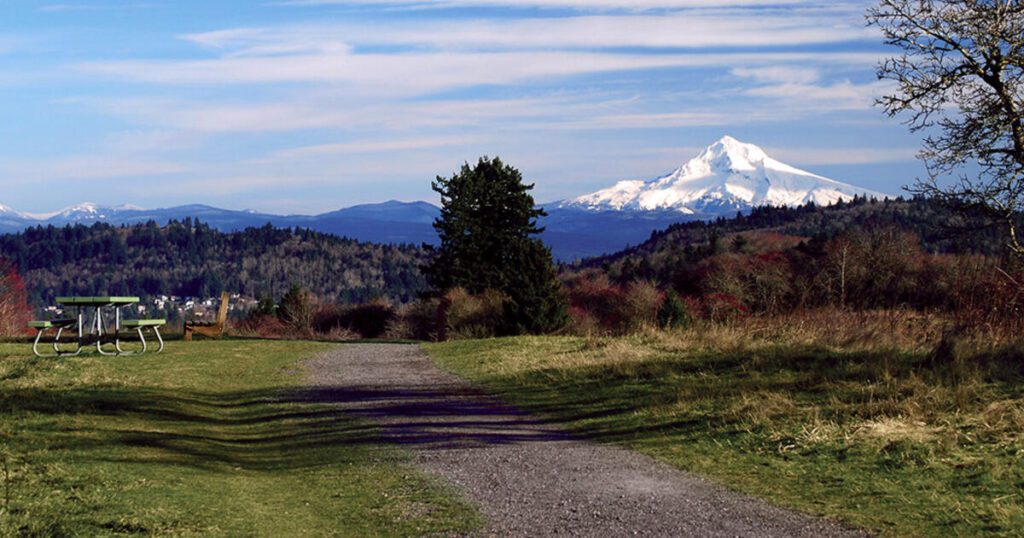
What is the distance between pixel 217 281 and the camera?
159 m

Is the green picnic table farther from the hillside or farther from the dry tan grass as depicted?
the hillside

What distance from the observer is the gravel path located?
7.41 m

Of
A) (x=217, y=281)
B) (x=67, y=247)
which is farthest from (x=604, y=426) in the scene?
(x=67, y=247)

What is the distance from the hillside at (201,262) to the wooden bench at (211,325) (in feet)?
359

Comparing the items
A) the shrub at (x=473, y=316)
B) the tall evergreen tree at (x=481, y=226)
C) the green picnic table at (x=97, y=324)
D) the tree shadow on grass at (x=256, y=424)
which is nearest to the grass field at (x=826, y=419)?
the tree shadow on grass at (x=256, y=424)

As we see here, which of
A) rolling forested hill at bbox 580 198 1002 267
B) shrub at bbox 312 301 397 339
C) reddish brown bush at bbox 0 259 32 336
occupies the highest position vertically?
rolling forested hill at bbox 580 198 1002 267

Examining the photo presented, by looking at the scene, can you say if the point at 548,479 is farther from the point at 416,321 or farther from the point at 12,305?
the point at 416,321

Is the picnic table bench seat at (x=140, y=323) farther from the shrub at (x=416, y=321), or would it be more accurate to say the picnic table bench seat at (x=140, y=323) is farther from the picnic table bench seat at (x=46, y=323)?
the shrub at (x=416, y=321)

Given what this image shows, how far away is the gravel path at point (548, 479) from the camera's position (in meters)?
7.41

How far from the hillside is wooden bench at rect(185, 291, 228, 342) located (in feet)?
359

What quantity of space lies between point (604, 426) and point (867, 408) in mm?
3077

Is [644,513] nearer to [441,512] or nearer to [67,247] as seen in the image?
[441,512]

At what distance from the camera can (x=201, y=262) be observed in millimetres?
171375

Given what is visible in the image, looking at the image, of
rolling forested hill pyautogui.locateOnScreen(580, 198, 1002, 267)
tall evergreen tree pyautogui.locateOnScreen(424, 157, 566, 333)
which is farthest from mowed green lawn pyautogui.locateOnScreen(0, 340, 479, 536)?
rolling forested hill pyautogui.locateOnScreen(580, 198, 1002, 267)
